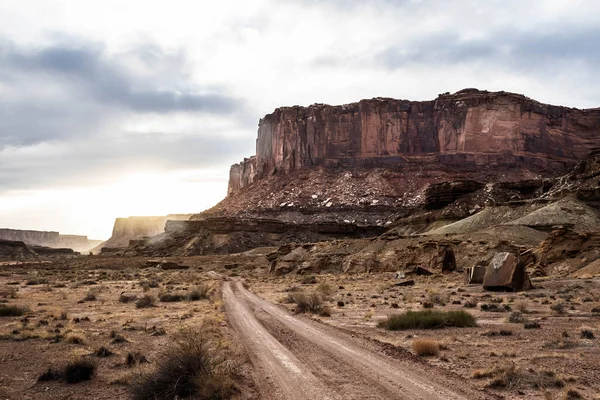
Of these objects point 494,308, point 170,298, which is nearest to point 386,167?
point 170,298

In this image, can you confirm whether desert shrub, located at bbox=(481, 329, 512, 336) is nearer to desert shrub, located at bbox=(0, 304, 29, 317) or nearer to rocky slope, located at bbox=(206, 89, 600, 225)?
desert shrub, located at bbox=(0, 304, 29, 317)

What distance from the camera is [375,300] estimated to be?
23203 millimetres

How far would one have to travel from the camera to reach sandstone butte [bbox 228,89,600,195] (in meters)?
113

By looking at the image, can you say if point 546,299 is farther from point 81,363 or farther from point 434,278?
point 81,363

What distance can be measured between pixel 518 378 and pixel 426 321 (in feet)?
20.0

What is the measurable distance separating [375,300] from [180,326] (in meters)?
10.3

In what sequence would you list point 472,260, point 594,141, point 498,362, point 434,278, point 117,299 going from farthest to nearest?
point 594,141, point 472,260, point 434,278, point 117,299, point 498,362

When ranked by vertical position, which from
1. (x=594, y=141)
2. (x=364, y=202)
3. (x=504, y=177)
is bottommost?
(x=364, y=202)

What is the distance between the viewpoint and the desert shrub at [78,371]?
9.34 metres

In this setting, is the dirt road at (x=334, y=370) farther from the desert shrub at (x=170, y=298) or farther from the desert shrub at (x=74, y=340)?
the desert shrub at (x=170, y=298)

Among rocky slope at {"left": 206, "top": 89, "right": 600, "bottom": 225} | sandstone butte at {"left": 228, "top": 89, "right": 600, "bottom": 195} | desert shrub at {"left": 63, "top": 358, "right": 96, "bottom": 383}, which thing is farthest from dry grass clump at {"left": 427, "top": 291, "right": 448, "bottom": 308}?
sandstone butte at {"left": 228, "top": 89, "right": 600, "bottom": 195}

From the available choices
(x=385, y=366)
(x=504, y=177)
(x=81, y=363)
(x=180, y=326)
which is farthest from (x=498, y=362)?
(x=504, y=177)

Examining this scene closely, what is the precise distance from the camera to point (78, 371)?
9.43 metres

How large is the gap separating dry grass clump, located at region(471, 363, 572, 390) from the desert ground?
17mm
